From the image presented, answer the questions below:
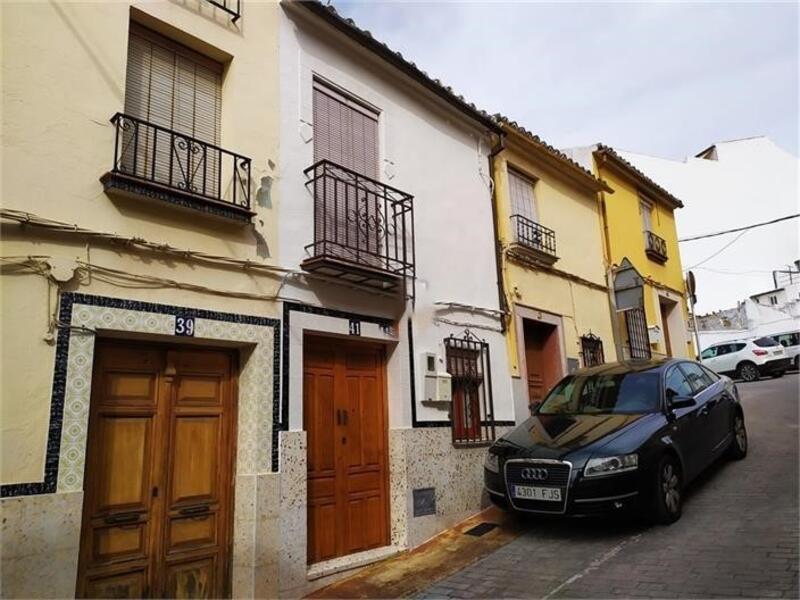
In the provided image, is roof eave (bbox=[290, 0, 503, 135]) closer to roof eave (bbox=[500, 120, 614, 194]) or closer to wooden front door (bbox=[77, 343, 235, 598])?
roof eave (bbox=[500, 120, 614, 194])

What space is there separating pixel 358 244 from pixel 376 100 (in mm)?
2102

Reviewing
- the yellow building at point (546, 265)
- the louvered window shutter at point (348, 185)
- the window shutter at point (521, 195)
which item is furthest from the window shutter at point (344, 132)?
the window shutter at point (521, 195)

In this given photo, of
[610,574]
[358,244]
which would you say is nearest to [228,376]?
[358,244]

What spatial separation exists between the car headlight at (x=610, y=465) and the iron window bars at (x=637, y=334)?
6771 millimetres

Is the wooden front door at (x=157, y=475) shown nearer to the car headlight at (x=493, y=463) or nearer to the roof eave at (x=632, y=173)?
the car headlight at (x=493, y=463)

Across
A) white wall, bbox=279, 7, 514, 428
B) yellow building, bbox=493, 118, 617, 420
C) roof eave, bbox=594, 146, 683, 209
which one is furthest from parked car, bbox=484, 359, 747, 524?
roof eave, bbox=594, 146, 683, 209

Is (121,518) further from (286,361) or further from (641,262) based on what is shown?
(641,262)

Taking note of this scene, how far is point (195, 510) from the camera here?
16.4 feet

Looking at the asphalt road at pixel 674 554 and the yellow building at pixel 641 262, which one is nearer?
the asphalt road at pixel 674 554

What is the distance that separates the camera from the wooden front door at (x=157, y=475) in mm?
4484

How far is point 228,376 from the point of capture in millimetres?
5504

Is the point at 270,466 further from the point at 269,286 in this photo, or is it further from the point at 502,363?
the point at 502,363

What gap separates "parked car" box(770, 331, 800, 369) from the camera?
763 inches

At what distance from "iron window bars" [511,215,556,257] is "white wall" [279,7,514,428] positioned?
847 mm
